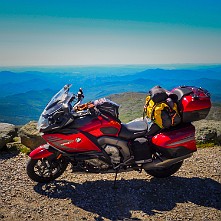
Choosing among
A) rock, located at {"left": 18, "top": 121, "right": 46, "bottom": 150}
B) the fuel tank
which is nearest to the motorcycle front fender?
Result: the fuel tank

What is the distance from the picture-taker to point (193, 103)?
608 centimetres

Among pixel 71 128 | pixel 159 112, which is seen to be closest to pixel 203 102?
pixel 159 112

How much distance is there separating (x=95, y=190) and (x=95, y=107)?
2433 millimetres

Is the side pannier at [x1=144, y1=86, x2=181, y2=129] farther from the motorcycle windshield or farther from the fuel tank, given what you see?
the motorcycle windshield

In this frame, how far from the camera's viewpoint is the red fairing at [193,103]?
6.07m

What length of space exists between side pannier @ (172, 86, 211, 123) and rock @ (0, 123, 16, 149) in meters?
6.67

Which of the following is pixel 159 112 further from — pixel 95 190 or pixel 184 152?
pixel 95 190

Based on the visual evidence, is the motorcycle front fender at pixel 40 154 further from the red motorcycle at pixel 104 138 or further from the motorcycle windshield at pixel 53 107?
the motorcycle windshield at pixel 53 107

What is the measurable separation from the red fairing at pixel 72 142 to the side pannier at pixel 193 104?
247cm

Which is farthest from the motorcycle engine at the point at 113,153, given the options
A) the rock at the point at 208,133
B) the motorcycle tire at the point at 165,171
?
the rock at the point at 208,133

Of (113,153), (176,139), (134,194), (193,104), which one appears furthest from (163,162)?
(193,104)

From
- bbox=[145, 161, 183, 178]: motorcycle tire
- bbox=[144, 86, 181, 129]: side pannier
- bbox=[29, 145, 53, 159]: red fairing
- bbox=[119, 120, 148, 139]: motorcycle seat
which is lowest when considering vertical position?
bbox=[145, 161, 183, 178]: motorcycle tire

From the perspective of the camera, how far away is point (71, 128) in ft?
19.9

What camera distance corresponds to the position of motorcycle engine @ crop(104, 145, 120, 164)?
20.6 feet
